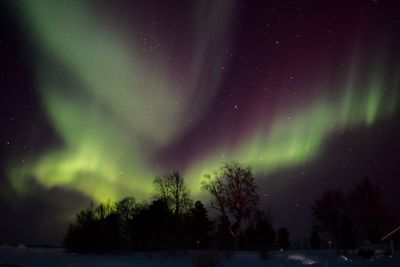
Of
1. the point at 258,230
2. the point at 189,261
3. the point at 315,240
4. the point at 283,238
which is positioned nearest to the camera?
the point at 189,261

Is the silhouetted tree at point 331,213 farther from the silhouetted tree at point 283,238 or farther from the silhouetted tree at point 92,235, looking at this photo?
the silhouetted tree at point 92,235

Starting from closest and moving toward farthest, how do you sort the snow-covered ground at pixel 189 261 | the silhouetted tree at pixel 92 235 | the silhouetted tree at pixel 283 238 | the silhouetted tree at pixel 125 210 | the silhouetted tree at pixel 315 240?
the snow-covered ground at pixel 189 261 < the silhouetted tree at pixel 92 235 < the silhouetted tree at pixel 125 210 < the silhouetted tree at pixel 315 240 < the silhouetted tree at pixel 283 238

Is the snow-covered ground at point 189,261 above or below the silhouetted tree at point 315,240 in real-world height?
below

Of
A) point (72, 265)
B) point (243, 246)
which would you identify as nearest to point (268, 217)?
point (243, 246)

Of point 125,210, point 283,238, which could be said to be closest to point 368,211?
point 283,238

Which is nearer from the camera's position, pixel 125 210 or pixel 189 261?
pixel 189 261

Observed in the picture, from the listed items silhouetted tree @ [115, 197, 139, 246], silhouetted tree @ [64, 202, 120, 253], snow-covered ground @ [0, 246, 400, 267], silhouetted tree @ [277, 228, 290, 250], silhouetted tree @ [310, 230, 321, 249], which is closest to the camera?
snow-covered ground @ [0, 246, 400, 267]

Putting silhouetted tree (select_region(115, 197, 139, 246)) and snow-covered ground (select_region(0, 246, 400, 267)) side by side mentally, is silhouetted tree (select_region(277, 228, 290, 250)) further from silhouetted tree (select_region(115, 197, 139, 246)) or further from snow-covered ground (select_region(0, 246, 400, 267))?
snow-covered ground (select_region(0, 246, 400, 267))

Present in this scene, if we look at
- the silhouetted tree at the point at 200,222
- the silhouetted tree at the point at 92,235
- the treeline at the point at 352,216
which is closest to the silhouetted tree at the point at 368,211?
the treeline at the point at 352,216

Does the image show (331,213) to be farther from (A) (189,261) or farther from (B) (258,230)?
(A) (189,261)

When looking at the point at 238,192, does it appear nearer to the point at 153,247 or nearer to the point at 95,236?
the point at 153,247

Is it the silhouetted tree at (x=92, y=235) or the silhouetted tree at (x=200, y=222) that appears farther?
the silhouetted tree at (x=200, y=222)

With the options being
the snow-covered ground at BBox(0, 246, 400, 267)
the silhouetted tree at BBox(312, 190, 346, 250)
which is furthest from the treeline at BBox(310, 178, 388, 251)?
the snow-covered ground at BBox(0, 246, 400, 267)

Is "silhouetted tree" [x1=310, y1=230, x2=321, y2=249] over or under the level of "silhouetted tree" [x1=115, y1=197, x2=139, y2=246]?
under
